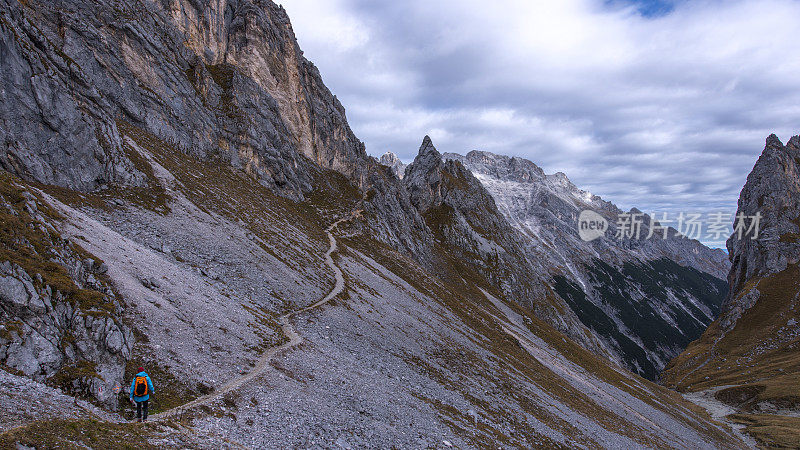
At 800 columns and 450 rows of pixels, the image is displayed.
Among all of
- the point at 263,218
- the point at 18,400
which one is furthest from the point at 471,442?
the point at 263,218

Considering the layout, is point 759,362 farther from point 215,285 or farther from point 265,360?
point 215,285

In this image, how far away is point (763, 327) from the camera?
14450cm

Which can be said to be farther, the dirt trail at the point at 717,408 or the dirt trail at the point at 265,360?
the dirt trail at the point at 717,408

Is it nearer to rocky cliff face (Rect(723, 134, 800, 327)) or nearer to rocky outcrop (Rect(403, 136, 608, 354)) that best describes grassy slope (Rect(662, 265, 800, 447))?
rocky cliff face (Rect(723, 134, 800, 327))

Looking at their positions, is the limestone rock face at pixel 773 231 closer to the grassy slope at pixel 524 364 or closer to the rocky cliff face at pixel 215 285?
the grassy slope at pixel 524 364

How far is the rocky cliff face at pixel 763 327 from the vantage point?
104 metres

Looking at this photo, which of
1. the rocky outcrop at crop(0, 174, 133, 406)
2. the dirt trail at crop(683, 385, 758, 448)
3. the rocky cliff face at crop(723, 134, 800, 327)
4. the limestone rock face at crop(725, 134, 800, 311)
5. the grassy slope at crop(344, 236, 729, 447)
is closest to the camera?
the rocky outcrop at crop(0, 174, 133, 406)

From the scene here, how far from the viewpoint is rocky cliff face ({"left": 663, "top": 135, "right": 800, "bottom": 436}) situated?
341ft

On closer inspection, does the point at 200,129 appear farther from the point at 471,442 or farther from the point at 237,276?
the point at 471,442

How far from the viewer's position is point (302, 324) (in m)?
33.9

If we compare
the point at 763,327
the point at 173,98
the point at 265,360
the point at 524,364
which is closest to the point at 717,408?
the point at 763,327

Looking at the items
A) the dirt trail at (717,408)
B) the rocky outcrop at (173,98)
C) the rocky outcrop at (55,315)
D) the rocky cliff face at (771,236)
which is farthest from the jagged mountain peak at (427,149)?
the rocky outcrop at (55,315)

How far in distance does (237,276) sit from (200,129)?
154 ft

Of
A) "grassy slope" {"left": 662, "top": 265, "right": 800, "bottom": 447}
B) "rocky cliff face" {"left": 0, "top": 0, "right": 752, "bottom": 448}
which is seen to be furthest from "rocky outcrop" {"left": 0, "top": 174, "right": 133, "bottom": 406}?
"grassy slope" {"left": 662, "top": 265, "right": 800, "bottom": 447}
